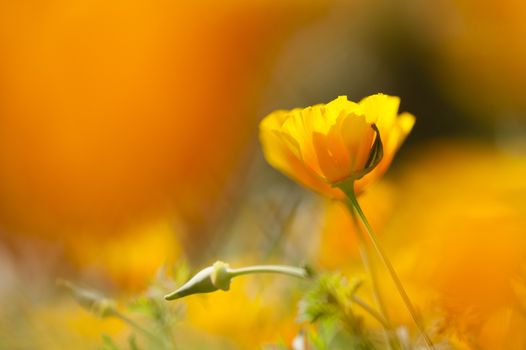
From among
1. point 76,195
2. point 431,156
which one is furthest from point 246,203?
point 76,195

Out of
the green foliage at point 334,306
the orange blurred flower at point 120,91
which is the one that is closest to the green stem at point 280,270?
the green foliage at point 334,306

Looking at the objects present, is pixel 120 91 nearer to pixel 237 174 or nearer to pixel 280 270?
pixel 237 174

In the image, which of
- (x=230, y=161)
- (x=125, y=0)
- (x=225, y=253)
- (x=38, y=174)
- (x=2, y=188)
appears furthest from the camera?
(x=125, y=0)

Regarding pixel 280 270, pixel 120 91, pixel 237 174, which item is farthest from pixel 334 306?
pixel 120 91

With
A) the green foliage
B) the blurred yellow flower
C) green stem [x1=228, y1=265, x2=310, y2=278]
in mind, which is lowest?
the green foliage

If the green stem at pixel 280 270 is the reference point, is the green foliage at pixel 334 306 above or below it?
below

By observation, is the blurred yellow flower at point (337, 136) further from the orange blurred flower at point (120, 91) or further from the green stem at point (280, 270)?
the orange blurred flower at point (120, 91)

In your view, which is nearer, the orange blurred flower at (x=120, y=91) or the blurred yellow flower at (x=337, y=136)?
the blurred yellow flower at (x=337, y=136)

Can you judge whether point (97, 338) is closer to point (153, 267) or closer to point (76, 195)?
point (153, 267)

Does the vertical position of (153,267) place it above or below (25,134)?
above

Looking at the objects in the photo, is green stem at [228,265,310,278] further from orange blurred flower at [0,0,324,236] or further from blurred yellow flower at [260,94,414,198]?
orange blurred flower at [0,0,324,236]

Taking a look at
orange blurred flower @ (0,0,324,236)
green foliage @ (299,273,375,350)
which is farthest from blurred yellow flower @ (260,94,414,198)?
orange blurred flower @ (0,0,324,236)
